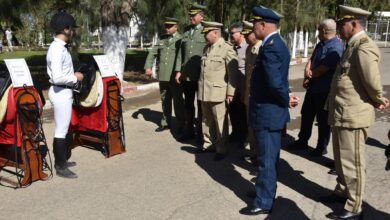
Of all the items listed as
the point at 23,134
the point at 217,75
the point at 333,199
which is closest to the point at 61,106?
the point at 23,134

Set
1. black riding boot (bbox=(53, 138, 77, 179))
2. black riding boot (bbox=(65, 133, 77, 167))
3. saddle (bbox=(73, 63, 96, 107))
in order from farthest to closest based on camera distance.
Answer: black riding boot (bbox=(65, 133, 77, 167))
saddle (bbox=(73, 63, 96, 107))
black riding boot (bbox=(53, 138, 77, 179))

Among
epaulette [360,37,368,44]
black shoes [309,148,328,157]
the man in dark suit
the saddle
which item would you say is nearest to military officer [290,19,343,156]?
black shoes [309,148,328,157]

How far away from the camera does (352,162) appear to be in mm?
3561

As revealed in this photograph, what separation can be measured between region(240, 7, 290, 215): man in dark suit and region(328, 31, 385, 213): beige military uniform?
46 centimetres

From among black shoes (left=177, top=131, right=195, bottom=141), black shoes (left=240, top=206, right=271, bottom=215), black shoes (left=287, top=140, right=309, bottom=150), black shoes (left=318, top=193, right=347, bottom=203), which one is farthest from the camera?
black shoes (left=177, top=131, right=195, bottom=141)

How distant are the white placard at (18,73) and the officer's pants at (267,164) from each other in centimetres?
243

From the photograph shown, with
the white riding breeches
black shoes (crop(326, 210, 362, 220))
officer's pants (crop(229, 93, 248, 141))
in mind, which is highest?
the white riding breeches

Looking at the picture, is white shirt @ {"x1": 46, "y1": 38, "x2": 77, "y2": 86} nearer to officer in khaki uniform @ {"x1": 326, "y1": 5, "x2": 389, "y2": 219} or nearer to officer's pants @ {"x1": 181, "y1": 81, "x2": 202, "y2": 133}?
officer's pants @ {"x1": 181, "y1": 81, "x2": 202, "y2": 133}

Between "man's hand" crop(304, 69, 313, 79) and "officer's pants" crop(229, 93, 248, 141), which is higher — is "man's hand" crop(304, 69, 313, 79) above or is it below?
above

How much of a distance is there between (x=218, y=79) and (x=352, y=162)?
205cm

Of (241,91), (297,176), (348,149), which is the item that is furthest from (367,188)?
(241,91)

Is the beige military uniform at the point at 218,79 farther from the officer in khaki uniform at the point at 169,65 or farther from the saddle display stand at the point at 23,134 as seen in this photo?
the saddle display stand at the point at 23,134

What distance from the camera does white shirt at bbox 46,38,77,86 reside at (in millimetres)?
4352

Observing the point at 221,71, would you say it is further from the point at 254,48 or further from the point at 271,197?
the point at 271,197
